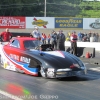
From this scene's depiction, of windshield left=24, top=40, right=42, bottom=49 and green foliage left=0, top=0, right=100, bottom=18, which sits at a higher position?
green foliage left=0, top=0, right=100, bottom=18

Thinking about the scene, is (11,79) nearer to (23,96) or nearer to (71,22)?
(23,96)

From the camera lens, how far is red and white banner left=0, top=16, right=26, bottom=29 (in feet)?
152

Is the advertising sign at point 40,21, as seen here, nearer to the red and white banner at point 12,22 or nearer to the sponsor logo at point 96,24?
the red and white banner at point 12,22

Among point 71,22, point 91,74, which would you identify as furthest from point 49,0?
point 91,74

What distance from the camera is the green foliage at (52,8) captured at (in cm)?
7244

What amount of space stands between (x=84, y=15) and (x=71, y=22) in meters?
33.0

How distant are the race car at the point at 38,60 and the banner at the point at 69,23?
34711 mm

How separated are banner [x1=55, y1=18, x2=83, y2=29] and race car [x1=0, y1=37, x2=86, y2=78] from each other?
3471 centimetres

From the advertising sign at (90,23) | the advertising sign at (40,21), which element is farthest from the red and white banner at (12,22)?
the advertising sign at (90,23)

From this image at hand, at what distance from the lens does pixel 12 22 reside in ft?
153

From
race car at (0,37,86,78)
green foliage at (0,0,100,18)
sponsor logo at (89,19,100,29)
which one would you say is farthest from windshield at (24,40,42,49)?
green foliage at (0,0,100,18)

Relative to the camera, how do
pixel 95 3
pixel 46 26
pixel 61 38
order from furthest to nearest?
pixel 95 3
pixel 46 26
pixel 61 38

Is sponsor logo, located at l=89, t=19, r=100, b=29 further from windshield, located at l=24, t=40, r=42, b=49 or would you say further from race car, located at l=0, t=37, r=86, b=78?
windshield, located at l=24, t=40, r=42, b=49

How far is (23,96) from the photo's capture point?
7504 mm
